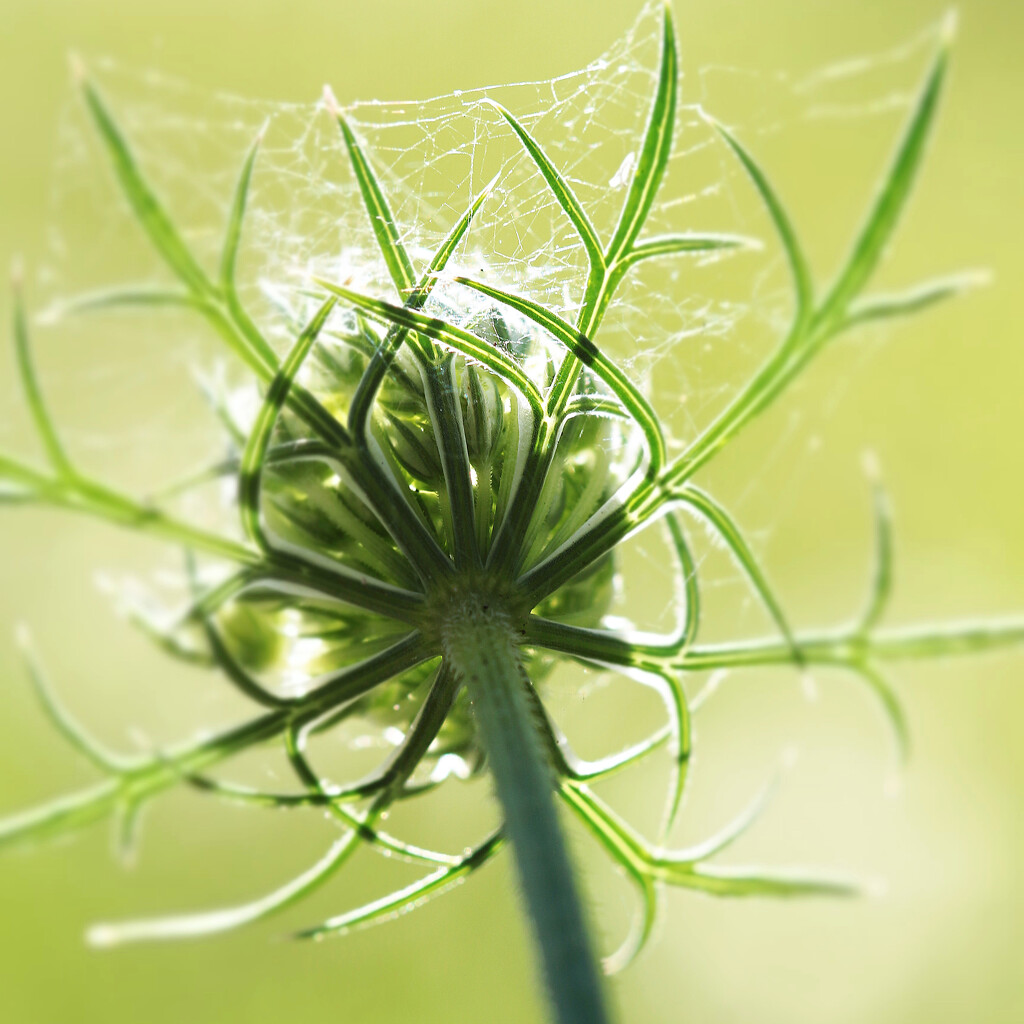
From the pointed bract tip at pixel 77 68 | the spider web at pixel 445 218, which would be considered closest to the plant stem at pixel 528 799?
the spider web at pixel 445 218

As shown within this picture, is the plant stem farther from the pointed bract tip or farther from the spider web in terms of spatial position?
the pointed bract tip

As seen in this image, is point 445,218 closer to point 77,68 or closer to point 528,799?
point 77,68

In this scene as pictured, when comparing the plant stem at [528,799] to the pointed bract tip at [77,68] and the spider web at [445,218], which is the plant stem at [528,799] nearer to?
the spider web at [445,218]

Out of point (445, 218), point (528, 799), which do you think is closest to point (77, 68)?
point (445, 218)

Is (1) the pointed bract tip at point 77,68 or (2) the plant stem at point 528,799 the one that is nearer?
(2) the plant stem at point 528,799

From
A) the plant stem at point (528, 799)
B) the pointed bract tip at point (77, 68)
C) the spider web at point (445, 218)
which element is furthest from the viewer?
the spider web at point (445, 218)

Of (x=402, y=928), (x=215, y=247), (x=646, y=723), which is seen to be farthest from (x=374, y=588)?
(x=402, y=928)
